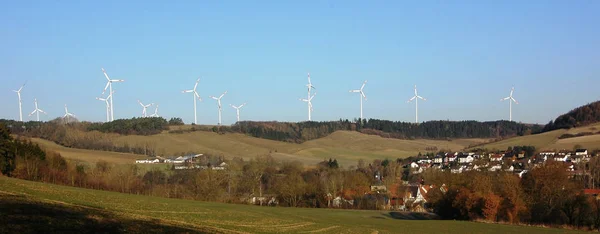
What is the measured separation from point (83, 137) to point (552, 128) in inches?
5320

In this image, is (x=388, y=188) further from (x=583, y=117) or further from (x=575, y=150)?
(x=583, y=117)

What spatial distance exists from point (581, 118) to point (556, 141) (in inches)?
1164

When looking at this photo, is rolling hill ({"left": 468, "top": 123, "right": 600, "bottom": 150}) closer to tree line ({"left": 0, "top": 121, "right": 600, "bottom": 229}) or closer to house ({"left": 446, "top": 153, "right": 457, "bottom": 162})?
house ({"left": 446, "top": 153, "right": 457, "bottom": 162})

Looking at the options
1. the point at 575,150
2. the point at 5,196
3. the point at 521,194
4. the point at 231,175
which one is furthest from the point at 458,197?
the point at 575,150

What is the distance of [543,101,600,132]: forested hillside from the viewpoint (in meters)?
183

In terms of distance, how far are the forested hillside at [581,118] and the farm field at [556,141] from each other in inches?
280

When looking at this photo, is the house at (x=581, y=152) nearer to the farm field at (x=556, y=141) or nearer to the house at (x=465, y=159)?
the farm field at (x=556, y=141)

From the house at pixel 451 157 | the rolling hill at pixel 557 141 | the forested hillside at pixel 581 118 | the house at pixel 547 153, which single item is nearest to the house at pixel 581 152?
the rolling hill at pixel 557 141

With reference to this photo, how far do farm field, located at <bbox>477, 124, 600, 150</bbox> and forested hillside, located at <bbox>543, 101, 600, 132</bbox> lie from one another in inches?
280

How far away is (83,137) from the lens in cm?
17138

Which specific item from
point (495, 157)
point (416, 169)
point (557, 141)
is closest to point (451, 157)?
point (495, 157)

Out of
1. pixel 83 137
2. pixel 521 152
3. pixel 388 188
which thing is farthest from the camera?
pixel 83 137

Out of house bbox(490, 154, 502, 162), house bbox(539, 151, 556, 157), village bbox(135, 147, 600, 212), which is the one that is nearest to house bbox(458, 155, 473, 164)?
village bbox(135, 147, 600, 212)

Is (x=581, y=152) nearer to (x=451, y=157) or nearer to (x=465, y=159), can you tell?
(x=465, y=159)
